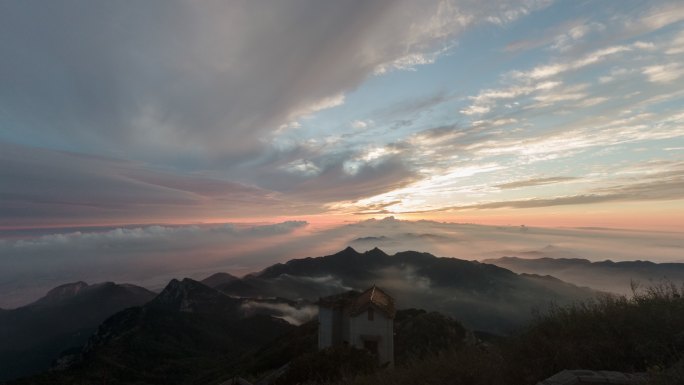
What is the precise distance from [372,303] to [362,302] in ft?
3.79

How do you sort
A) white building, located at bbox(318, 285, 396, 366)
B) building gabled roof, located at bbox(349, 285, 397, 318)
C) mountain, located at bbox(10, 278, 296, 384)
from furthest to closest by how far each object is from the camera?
mountain, located at bbox(10, 278, 296, 384) < building gabled roof, located at bbox(349, 285, 397, 318) < white building, located at bbox(318, 285, 396, 366)

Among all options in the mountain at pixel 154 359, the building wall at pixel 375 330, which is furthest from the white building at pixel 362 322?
the mountain at pixel 154 359

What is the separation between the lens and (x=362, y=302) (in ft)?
125

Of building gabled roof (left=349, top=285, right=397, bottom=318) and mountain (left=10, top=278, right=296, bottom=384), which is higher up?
building gabled roof (left=349, top=285, right=397, bottom=318)

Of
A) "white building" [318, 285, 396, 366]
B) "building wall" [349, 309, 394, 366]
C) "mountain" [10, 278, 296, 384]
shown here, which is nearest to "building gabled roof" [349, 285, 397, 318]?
"white building" [318, 285, 396, 366]

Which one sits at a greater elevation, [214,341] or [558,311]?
[558,311]

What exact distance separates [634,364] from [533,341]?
1836 millimetres

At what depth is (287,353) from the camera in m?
55.7

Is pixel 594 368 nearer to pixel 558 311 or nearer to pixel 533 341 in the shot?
pixel 533 341

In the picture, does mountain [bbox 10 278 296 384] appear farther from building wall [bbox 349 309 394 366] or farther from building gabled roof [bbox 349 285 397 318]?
building gabled roof [bbox 349 285 397 318]

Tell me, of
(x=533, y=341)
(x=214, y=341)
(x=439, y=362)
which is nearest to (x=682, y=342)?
(x=533, y=341)

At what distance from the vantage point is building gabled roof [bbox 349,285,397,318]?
123 feet

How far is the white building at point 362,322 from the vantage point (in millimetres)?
36938

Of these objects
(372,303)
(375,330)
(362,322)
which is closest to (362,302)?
(372,303)
